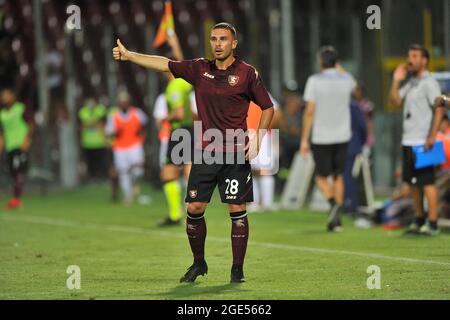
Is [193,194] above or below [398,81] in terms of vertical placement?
below

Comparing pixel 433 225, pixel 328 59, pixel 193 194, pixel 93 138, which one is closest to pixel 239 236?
pixel 193 194

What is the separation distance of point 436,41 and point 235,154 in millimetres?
12505

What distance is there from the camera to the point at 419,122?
15109 mm

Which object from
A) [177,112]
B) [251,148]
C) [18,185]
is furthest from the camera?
[18,185]

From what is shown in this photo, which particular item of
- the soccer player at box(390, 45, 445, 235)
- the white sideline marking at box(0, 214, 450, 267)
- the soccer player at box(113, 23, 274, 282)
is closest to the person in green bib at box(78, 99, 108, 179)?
the white sideline marking at box(0, 214, 450, 267)

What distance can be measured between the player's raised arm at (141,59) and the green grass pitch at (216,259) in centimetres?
193

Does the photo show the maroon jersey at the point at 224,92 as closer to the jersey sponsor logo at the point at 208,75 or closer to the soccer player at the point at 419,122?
the jersey sponsor logo at the point at 208,75

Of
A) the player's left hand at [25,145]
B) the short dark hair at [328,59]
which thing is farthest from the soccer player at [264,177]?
the player's left hand at [25,145]

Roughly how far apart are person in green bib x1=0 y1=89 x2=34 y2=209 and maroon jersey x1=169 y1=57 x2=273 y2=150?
1180cm

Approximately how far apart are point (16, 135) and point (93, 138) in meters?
7.03

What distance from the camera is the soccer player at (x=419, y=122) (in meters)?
15.0

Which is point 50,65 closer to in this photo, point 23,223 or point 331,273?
point 23,223

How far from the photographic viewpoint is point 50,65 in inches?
1222

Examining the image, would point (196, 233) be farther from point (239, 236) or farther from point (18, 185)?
point (18, 185)
